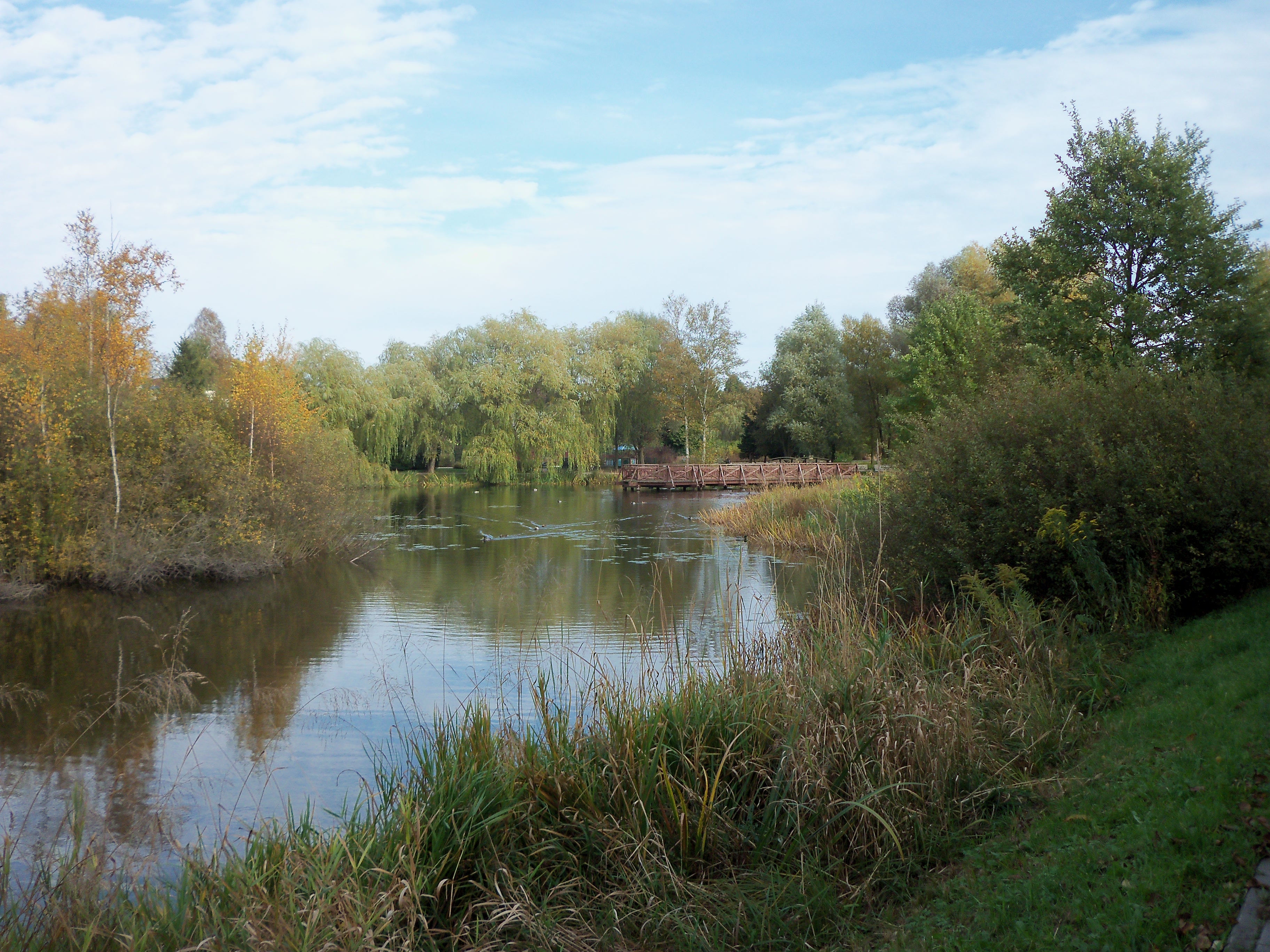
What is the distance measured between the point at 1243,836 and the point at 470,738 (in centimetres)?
354

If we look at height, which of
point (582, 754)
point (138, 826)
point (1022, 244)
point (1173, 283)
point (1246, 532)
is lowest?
point (138, 826)

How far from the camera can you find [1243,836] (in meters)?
3.36

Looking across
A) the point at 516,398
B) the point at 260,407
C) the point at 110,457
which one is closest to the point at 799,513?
the point at 260,407

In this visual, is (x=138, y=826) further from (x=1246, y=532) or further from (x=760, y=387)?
(x=760, y=387)

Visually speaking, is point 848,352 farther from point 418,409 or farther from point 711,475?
point 418,409

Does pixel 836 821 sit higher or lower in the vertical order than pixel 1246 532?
lower

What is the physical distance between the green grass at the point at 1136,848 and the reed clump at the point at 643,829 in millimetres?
294

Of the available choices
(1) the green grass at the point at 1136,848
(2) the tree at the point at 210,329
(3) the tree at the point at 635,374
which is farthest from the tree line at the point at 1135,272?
(2) the tree at the point at 210,329

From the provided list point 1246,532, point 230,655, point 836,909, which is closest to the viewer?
point 836,909

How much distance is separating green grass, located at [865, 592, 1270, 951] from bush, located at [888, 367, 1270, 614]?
215 centimetres

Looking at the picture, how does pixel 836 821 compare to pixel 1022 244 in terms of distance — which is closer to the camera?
pixel 836 821

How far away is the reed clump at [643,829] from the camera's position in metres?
3.69

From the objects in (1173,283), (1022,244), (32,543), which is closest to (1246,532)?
(1173,283)

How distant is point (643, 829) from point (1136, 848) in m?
2.17
